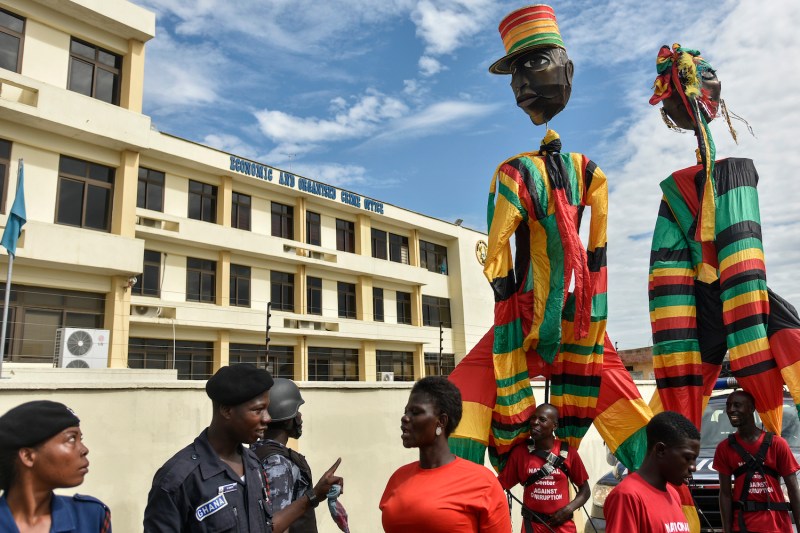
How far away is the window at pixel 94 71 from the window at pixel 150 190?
2.65 m

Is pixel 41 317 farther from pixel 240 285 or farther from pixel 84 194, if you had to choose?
pixel 240 285

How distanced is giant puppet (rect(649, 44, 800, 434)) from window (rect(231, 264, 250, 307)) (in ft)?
61.0

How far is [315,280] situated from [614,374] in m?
20.9

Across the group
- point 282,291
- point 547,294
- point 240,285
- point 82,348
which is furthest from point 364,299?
point 547,294

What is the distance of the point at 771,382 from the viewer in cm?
427

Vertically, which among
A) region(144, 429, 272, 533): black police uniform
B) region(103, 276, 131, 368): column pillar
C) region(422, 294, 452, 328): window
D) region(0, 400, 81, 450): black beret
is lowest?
region(144, 429, 272, 533): black police uniform

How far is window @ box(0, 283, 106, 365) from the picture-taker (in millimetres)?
14984

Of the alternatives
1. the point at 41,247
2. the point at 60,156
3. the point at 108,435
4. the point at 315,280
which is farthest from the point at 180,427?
the point at 315,280

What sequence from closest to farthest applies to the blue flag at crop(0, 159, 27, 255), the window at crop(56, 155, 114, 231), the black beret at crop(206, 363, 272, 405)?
the black beret at crop(206, 363, 272, 405), the blue flag at crop(0, 159, 27, 255), the window at crop(56, 155, 114, 231)

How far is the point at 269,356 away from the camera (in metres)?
22.5

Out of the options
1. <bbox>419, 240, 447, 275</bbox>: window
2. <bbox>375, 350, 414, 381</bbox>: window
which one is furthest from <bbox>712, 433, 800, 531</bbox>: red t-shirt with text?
<bbox>419, 240, 447, 275</bbox>: window

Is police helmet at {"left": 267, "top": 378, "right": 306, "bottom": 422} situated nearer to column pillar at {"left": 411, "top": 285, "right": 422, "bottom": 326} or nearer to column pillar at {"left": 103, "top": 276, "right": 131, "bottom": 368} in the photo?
column pillar at {"left": 103, "top": 276, "right": 131, "bottom": 368}

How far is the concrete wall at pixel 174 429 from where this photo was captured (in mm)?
4662

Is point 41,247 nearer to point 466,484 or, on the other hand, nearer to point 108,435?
point 108,435
